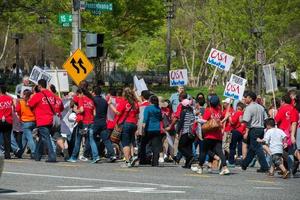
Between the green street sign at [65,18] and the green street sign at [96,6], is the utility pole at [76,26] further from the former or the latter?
the green street sign at [65,18]

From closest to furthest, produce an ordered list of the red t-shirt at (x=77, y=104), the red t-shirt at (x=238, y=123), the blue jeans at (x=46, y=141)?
1. the blue jeans at (x=46, y=141)
2. the red t-shirt at (x=77, y=104)
3. the red t-shirt at (x=238, y=123)

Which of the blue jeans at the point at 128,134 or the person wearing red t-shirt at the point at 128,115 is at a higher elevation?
the person wearing red t-shirt at the point at 128,115

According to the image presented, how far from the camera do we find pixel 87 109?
23422 millimetres

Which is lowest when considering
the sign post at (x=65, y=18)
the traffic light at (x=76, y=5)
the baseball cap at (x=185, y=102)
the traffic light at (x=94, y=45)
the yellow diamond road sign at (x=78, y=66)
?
the baseball cap at (x=185, y=102)

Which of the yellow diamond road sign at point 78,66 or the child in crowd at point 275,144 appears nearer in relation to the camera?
the child in crowd at point 275,144

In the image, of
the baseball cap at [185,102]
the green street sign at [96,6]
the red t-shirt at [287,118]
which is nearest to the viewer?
the red t-shirt at [287,118]

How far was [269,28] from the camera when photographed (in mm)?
51906

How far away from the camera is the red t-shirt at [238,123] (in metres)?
23.9

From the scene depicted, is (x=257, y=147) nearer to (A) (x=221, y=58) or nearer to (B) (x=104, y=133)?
(B) (x=104, y=133)

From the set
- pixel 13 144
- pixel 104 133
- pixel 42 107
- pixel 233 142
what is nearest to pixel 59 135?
pixel 104 133

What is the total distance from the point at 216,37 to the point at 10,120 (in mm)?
41937

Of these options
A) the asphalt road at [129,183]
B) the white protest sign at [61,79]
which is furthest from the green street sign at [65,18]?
the asphalt road at [129,183]

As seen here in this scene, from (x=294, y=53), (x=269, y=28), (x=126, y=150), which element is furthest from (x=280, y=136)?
(x=294, y=53)

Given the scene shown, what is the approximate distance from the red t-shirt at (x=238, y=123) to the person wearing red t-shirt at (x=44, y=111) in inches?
166
